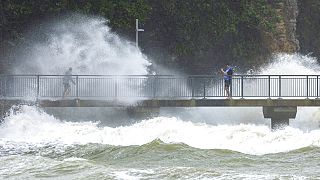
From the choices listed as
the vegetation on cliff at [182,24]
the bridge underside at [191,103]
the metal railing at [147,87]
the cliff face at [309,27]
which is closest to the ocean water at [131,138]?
the bridge underside at [191,103]

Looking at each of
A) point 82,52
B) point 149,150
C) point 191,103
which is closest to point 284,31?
point 82,52

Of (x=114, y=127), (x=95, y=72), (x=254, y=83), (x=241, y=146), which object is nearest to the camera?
(x=241, y=146)

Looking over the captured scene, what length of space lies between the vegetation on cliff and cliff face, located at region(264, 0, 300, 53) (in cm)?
44

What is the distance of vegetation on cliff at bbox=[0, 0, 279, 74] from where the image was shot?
47094mm

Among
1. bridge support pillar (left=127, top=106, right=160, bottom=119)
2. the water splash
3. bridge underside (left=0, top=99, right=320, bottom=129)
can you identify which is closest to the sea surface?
bridge underside (left=0, top=99, right=320, bottom=129)

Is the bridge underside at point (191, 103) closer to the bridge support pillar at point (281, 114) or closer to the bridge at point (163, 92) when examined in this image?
the bridge at point (163, 92)

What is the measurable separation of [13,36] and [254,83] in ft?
38.9

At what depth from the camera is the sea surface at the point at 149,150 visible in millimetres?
24469

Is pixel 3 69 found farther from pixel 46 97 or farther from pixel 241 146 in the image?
pixel 241 146

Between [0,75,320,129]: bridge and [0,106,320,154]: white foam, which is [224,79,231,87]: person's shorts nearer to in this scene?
[0,75,320,129]: bridge

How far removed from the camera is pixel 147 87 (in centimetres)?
4034

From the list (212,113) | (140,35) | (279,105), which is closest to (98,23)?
(140,35)

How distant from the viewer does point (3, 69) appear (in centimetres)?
4678

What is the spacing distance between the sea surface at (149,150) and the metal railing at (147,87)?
1.71 m
